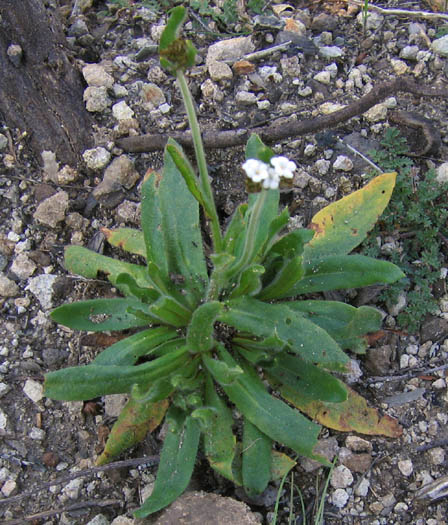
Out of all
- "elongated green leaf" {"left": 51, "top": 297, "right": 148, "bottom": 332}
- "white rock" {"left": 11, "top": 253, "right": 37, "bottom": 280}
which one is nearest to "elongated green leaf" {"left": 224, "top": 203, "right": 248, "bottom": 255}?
"elongated green leaf" {"left": 51, "top": 297, "right": 148, "bottom": 332}

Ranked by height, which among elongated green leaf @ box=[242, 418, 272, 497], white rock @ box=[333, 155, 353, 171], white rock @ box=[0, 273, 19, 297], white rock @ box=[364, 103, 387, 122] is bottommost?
elongated green leaf @ box=[242, 418, 272, 497]

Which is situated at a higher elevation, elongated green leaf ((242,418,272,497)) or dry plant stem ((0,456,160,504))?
dry plant stem ((0,456,160,504))

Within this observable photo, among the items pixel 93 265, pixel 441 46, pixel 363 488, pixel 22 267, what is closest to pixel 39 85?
pixel 22 267

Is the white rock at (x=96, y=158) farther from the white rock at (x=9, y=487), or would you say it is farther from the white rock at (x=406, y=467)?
the white rock at (x=406, y=467)

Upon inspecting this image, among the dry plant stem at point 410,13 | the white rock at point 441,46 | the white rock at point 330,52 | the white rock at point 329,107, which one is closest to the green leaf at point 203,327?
the white rock at point 329,107

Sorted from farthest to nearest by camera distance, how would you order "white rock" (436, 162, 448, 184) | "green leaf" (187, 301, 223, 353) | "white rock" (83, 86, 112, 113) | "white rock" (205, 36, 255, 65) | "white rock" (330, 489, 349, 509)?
"white rock" (205, 36, 255, 65)
"white rock" (83, 86, 112, 113)
"white rock" (436, 162, 448, 184)
"white rock" (330, 489, 349, 509)
"green leaf" (187, 301, 223, 353)

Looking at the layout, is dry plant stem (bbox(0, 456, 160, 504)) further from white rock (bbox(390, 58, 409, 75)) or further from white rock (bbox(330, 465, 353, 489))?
white rock (bbox(390, 58, 409, 75))

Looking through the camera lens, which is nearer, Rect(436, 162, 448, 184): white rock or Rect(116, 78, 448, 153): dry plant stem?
Rect(436, 162, 448, 184): white rock

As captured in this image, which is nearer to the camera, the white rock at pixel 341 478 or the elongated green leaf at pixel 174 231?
the white rock at pixel 341 478
